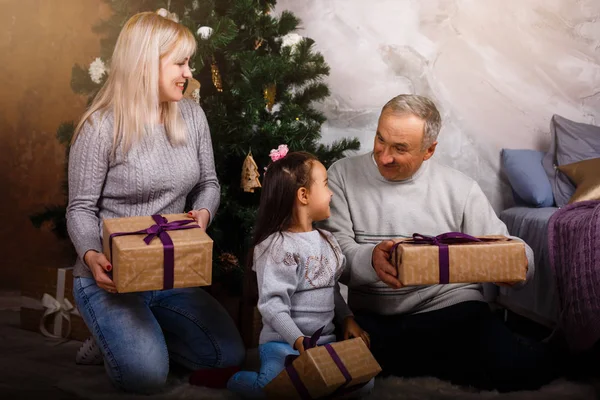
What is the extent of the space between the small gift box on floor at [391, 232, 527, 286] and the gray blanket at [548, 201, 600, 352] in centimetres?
55

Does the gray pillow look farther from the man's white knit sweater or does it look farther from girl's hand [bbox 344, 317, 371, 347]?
girl's hand [bbox 344, 317, 371, 347]

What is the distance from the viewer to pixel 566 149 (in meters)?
3.70

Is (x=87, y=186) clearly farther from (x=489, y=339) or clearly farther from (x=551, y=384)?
(x=551, y=384)

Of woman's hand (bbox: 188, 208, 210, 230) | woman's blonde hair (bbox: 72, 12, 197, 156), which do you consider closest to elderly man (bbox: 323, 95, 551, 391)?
woman's hand (bbox: 188, 208, 210, 230)

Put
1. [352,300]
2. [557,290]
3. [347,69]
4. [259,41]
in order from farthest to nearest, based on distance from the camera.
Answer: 1. [347,69]
2. [259,41]
3. [557,290]
4. [352,300]

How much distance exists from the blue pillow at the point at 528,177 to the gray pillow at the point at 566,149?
39mm

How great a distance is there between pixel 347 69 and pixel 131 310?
2011 millimetres

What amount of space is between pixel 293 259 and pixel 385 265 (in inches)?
10.9

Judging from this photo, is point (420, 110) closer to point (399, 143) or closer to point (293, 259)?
point (399, 143)

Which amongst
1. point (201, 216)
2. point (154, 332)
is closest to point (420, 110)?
point (201, 216)

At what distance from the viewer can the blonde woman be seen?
215 cm

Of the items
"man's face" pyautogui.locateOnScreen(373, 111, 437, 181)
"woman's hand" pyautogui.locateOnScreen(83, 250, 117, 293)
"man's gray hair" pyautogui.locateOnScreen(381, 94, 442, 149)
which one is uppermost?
"man's gray hair" pyautogui.locateOnScreen(381, 94, 442, 149)

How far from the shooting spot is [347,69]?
12.3 feet

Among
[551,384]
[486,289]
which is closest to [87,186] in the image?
[551,384]
